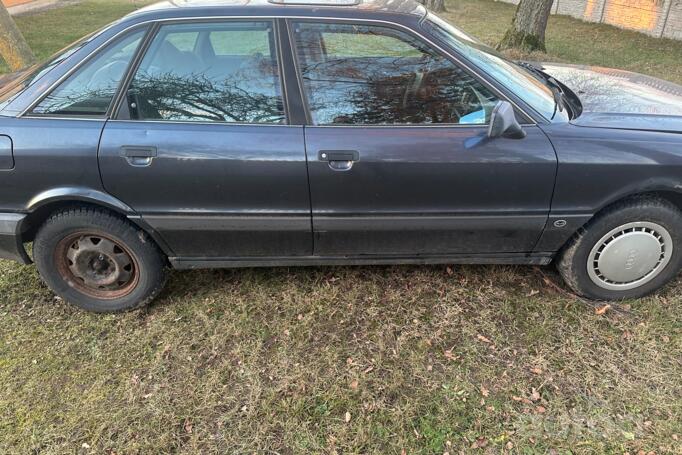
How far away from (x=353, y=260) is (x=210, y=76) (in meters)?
1.30

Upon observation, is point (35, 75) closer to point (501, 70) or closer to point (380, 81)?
point (380, 81)

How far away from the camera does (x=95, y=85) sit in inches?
100

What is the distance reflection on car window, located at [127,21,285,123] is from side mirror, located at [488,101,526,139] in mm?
1071

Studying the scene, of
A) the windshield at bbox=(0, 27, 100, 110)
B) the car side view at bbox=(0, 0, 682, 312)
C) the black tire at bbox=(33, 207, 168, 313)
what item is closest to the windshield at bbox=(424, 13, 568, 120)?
the car side view at bbox=(0, 0, 682, 312)

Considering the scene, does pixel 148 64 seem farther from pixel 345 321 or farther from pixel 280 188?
pixel 345 321

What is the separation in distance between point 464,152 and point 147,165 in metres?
1.64

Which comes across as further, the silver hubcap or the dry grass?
the silver hubcap

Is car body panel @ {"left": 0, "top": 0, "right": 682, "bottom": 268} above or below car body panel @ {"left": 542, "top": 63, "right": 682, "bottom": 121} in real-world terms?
below

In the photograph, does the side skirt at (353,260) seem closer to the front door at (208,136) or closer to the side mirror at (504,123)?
the front door at (208,136)

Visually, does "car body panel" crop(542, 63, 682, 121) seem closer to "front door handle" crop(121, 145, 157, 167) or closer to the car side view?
the car side view

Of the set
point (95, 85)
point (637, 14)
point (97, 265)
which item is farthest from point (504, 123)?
point (637, 14)

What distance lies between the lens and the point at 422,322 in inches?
111

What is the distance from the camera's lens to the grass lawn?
2.22 metres

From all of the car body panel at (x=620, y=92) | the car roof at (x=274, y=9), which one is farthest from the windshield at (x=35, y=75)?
the car body panel at (x=620, y=92)
